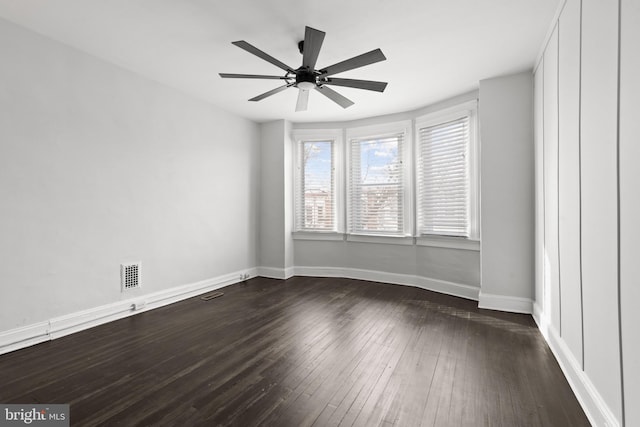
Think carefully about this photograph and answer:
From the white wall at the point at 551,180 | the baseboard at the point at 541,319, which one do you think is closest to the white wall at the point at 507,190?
the baseboard at the point at 541,319

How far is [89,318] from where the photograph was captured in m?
2.97

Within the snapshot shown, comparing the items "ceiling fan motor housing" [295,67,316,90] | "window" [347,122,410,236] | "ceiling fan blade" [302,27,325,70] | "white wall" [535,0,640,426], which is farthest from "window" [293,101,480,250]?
"ceiling fan blade" [302,27,325,70]

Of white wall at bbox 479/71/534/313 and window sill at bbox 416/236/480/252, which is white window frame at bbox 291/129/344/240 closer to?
window sill at bbox 416/236/480/252

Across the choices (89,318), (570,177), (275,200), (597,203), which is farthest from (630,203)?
(275,200)

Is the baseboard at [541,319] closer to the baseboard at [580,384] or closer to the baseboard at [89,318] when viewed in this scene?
the baseboard at [580,384]

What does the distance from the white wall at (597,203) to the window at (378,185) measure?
2.31 m

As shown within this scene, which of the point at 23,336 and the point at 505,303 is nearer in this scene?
the point at 23,336

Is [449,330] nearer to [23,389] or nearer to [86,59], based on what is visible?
[23,389]

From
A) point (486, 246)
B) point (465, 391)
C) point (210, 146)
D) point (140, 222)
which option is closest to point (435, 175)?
point (486, 246)

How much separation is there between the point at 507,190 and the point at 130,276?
4377 mm

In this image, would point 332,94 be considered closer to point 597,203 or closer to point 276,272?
point 597,203

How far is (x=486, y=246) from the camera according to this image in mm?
3533

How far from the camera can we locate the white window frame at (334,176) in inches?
204

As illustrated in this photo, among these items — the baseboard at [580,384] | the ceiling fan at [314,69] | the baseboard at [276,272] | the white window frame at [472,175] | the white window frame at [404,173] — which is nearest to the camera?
the baseboard at [580,384]
